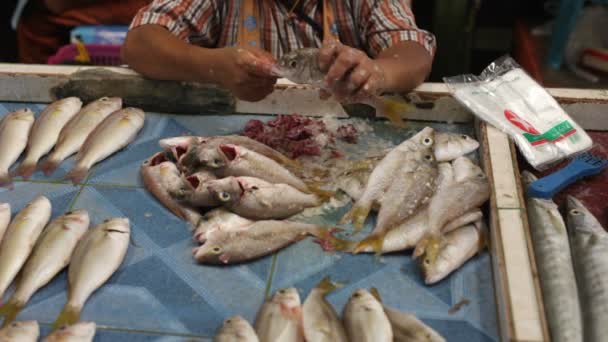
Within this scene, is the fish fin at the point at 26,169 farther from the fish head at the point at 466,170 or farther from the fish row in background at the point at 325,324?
the fish head at the point at 466,170

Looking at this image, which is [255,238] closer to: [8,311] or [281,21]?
[8,311]

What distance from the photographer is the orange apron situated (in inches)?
110

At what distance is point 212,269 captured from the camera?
72.2 inches

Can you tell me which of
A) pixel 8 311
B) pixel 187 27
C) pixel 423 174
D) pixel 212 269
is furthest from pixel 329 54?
pixel 8 311

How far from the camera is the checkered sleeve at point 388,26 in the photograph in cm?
271

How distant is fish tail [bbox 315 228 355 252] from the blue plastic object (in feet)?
2.27

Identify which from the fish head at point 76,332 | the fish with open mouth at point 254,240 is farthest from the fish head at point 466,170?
the fish head at point 76,332

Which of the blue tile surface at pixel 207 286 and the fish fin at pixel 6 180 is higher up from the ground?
the blue tile surface at pixel 207 286

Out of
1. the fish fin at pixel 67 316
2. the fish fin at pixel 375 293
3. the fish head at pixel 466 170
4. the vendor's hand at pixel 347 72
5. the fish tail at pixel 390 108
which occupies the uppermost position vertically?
the vendor's hand at pixel 347 72

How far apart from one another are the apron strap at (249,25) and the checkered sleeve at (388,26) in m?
0.48

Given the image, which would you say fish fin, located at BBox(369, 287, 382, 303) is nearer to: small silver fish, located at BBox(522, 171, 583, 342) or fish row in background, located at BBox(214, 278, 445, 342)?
fish row in background, located at BBox(214, 278, 445, 342)

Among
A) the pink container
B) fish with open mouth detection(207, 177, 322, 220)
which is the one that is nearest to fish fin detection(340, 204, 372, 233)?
fish with open mouth detection(207, 177, 322, 220)

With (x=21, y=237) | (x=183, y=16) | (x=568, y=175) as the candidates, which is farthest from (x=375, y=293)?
(x=183, y=16)

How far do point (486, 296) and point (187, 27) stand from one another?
181cm
